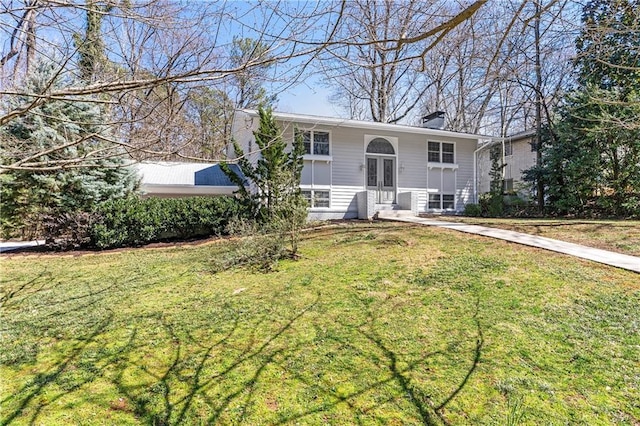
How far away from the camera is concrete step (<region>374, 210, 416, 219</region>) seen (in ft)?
44.5

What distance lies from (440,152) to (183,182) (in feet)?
37.7

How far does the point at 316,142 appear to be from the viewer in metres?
13.5

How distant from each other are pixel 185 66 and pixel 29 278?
6.56m

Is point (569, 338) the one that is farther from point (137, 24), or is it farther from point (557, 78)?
point (557, 78)

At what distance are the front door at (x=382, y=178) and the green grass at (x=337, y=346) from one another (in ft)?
27.7

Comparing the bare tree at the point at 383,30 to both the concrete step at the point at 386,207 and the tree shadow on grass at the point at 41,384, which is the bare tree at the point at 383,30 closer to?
the tree shadow on grass at the point at 41,384

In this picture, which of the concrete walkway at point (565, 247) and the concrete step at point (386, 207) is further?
→ the concrete step at point (386, 207)

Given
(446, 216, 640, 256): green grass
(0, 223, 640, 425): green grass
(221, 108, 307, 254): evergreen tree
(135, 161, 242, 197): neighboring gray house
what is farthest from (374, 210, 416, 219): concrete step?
(0, 223, 640, 425): green grass

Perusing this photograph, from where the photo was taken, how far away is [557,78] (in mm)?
17938

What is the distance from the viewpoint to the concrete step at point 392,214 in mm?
13555

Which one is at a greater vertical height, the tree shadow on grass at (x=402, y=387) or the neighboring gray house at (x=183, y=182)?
the neighboring gray house at (x=183, y=182)

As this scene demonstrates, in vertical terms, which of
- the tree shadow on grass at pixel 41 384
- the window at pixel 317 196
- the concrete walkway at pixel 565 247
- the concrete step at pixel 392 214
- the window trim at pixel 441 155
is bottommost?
the tree shadow on grass at pixel 41 384

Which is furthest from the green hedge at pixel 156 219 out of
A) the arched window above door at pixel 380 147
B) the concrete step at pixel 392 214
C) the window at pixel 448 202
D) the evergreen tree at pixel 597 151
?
the evergreen tree at pixel 597 151

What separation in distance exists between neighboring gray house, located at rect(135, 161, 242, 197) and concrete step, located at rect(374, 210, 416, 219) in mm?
6022
